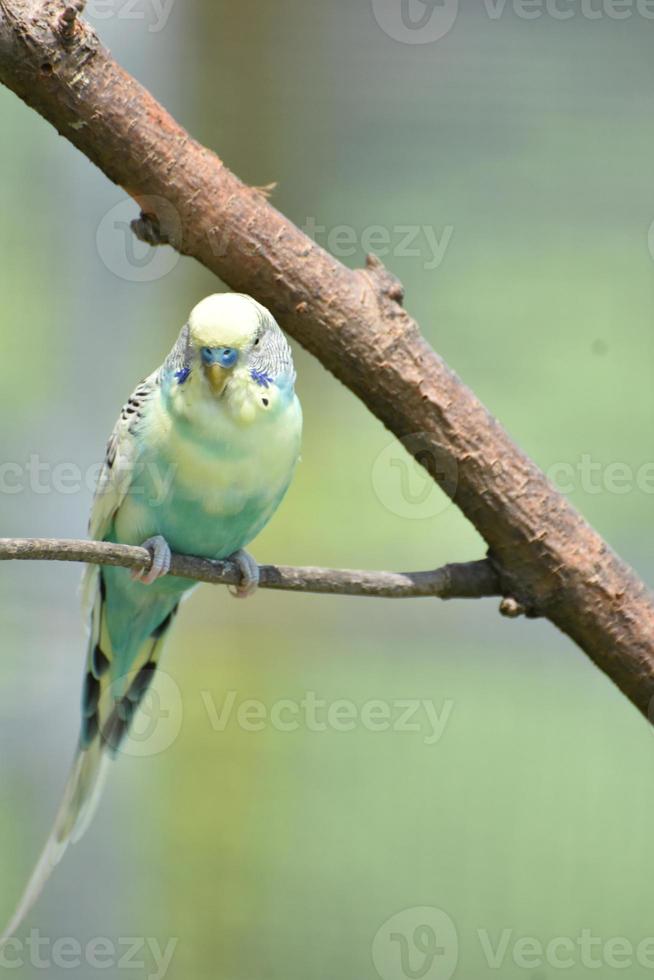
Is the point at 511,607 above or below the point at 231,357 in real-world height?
below

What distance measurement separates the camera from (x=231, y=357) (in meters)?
0.88

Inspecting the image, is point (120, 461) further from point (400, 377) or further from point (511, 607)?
point (511, 607)

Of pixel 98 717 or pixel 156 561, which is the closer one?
pixel 156 561

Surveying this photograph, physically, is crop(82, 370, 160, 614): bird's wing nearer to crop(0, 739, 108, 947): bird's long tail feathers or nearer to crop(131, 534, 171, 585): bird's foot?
crop(131, 534, 171, 585): bird's foot

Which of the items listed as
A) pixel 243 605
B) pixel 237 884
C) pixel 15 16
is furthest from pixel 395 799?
pixel 15 16

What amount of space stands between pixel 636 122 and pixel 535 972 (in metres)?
1.44

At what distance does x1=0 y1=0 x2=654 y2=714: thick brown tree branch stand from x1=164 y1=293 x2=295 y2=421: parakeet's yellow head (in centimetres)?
7

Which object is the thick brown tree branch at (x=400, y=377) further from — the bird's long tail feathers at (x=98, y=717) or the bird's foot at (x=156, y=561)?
the bird's long tail feathers at (x=98, y=717)

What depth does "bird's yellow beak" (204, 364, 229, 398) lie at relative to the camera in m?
0.88

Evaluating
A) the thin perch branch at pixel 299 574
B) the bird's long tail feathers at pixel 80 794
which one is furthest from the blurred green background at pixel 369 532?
the thin perch branch at pixel 299 574

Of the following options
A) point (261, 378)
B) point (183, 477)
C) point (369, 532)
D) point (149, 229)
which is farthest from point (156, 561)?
point (369, 532)

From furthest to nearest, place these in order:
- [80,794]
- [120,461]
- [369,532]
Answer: [369,532], [80,794], [120,461]

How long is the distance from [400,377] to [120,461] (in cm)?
27

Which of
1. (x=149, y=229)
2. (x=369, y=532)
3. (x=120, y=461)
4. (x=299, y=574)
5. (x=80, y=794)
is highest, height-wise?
(x=369, y=532)
